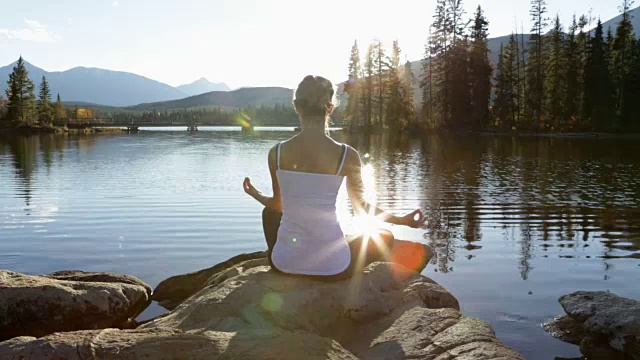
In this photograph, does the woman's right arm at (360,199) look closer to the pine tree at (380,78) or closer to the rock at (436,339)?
the rock at (436,339)

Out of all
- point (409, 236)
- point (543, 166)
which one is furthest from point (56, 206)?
point (543, 166)

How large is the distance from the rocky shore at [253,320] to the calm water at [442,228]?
1.12 m

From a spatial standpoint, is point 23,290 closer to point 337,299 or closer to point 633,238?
point 337,299

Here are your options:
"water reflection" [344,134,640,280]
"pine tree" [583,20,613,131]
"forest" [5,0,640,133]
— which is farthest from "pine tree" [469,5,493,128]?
"water reflection" [344,134,640,280]

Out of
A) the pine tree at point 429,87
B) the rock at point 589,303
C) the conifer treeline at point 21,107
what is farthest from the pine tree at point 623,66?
the conifer treeline at point 21,107

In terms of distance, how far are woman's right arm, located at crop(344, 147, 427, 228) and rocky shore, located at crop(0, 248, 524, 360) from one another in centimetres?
80

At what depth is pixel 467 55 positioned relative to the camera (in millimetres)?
72250

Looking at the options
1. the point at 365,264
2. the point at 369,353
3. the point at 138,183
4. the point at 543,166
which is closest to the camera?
the point at 369,353

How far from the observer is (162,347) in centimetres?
362

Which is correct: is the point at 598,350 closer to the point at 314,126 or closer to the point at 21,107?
the point at 314,126

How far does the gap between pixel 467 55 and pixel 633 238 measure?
211 feet

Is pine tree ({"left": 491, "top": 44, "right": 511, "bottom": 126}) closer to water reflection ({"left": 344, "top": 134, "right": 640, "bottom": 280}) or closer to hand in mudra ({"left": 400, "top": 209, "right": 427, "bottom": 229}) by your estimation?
water reflection ({"left": 344, "top": 134, "right": 640, "bottom": 280})

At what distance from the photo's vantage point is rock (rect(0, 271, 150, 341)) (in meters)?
6.32

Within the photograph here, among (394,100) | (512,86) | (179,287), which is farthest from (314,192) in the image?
(394,100)
